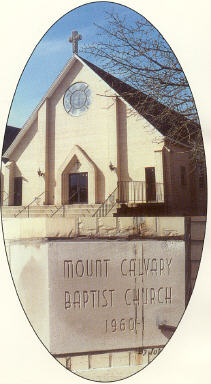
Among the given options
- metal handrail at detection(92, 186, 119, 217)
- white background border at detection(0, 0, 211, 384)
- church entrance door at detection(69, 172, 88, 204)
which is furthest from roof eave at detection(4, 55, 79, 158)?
metal handrail at detection(92, 186, 119, 217)

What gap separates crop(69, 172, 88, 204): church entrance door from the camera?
60.7 inches

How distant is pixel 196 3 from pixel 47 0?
625 mm

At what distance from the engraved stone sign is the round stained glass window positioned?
1.60 ft

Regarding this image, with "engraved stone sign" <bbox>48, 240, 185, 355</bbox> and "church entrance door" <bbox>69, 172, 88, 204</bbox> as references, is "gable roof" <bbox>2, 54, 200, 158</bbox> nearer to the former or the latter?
"church entrance door" <bbox>69, 172, 88, 204</bbox>

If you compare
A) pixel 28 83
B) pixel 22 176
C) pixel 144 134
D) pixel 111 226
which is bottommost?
pixel 111 226

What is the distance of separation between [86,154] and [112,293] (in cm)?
53

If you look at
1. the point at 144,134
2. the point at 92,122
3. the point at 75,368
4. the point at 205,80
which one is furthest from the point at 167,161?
the point at 75,368

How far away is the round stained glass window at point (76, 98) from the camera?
158 cm

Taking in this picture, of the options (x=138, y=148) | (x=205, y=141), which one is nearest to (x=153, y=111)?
(x=138, y=148)

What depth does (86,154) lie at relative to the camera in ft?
5.14

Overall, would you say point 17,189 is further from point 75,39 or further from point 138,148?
point 75,39

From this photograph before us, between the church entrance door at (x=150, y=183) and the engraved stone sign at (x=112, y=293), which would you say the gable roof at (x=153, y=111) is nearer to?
the church entrance door at (x=150, y=183)

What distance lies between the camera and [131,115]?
162cm

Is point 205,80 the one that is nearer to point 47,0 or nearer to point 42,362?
point 47,0
